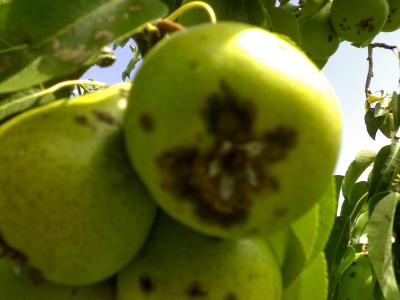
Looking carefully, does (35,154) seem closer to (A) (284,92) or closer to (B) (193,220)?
(B) (193,220)

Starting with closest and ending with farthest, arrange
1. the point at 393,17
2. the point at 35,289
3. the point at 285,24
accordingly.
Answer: the point at 35,289 → the point at 285,24 → the point at 393,17

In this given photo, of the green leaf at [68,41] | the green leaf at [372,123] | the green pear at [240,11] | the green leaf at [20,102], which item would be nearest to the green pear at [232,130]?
the green leaf at [68,41]

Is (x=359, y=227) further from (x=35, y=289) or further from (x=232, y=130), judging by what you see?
(x=232, y=130)

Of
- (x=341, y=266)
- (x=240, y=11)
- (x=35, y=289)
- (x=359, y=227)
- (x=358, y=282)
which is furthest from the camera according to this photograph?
(x=359, y=227)

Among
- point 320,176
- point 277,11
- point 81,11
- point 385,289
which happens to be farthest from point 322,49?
point 320,176

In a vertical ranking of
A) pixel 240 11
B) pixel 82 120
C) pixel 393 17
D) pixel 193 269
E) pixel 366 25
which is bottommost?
pixel 393 17

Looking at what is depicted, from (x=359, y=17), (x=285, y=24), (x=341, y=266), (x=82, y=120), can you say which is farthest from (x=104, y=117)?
(x=359, y=17)

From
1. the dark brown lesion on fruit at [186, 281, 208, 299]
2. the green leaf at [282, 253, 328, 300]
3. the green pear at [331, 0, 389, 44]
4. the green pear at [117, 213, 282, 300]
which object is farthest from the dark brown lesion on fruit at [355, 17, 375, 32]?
the dark brown lesion on fruit at [186, 281, 208, 299]

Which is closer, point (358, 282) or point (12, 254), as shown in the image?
point (12, 254)
